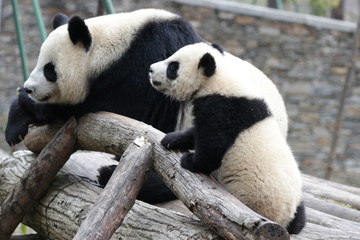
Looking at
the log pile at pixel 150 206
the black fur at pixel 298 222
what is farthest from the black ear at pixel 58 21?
the black fur at pixel 298 222

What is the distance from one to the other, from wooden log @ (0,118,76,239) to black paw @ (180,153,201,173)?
1182 mm

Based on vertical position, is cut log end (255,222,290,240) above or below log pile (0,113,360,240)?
above

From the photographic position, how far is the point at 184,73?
4.00 meters

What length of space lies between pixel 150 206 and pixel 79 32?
1.29 meters

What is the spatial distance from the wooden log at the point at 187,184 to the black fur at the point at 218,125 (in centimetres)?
8

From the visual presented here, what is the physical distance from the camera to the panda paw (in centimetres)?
389

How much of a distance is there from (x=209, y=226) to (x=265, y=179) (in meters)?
0.40

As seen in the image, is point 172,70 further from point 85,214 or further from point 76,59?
point 85,214

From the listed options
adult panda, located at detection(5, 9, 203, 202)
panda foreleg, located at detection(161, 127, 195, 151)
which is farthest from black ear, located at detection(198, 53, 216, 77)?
adult panda, located at detection(5, 9, 203, 202)

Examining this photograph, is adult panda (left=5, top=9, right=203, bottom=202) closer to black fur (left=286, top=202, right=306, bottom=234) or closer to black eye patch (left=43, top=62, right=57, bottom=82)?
black eye patch (left=43, top=62, right=57, bottom=82)

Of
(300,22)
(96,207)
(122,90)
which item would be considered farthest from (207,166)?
(300,22)

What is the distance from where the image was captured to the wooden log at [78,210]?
376 centimetres

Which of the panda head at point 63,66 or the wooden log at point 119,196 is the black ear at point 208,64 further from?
the panda head at point 63,66

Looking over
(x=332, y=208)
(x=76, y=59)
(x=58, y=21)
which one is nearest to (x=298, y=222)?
(x=332, y=208)
